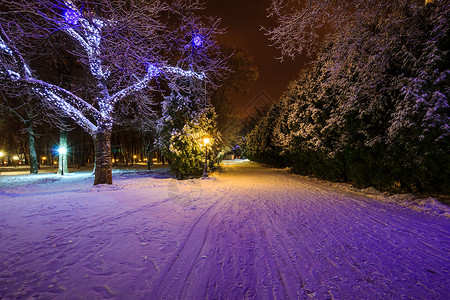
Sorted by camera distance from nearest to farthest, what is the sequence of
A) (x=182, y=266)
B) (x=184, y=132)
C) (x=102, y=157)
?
(x=182, y=266) < (x=102, y=157) < (x=184, y=132)

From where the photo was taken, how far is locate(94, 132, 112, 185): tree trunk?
8922 mm

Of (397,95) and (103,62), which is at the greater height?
(103,62)

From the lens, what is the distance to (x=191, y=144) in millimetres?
13102

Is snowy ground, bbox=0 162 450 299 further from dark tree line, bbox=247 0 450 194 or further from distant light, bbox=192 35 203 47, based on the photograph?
distant light, bbox=192 35 203 47

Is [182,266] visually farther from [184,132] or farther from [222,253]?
[184,132]

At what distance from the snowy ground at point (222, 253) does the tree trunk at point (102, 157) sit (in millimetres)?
3355

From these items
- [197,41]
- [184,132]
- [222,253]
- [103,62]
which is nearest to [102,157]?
[103,62]

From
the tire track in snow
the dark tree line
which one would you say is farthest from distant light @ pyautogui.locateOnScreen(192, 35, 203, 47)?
the tire track in snow

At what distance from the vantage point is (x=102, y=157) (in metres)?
9.01

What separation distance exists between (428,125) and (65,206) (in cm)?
1134

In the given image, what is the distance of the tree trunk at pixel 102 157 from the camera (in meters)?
8.92

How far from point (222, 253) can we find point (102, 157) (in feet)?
27.2

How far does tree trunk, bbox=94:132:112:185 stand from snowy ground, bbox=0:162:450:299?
3355 mm

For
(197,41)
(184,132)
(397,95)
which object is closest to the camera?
(197,41)
